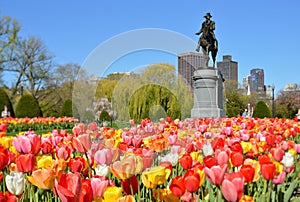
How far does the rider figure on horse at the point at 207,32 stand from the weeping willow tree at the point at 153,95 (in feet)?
32.1

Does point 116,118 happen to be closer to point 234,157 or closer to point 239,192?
point 234,157

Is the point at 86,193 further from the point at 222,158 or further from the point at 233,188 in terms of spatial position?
the point at 222,158

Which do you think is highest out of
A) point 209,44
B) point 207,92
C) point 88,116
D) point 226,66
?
point 226,66

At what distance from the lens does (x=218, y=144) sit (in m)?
2.66

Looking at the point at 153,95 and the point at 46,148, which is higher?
the point at 153,95

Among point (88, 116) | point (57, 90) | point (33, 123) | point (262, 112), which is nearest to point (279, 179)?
point (88, 116)

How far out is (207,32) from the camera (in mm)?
14969

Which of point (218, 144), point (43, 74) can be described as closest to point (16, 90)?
point (43, 74)

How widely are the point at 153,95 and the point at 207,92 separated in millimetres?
8522

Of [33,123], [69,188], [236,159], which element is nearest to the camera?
[69,188]

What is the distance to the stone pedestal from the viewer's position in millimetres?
13164

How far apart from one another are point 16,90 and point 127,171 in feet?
125

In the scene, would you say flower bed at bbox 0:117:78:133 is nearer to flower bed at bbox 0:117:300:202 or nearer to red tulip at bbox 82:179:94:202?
flower bed at bbox 0:117:300:202

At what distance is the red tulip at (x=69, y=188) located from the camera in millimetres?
1144
